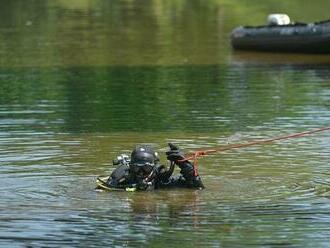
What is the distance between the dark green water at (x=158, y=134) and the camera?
38.5 feet

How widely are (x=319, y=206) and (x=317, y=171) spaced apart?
2.20m

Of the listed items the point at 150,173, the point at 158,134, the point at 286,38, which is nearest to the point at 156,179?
the point at 150,173

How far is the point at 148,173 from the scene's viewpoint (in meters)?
13.3

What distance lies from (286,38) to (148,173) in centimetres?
1884

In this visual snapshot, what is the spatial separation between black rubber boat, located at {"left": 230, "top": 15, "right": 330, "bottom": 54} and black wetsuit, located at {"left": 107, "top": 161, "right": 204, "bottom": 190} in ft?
57.2

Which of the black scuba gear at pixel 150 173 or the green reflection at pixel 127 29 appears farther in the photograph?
the green reflection at pixel 127 29

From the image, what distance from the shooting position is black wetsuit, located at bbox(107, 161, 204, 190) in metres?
13.4

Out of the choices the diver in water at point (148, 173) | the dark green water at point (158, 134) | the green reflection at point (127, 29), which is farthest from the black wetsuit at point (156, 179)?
the green reflection at point (127, 29)

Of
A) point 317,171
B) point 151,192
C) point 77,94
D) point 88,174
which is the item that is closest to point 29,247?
point 151,192

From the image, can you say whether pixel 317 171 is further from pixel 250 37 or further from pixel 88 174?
pixel 250 37

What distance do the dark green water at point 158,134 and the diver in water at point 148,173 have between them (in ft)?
0.50

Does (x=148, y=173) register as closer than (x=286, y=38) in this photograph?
Yes

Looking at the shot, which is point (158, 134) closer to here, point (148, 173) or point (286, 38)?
point (148, 173)

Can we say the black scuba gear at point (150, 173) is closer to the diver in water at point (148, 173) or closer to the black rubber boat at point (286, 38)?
the diver in water at point (148, 173)
